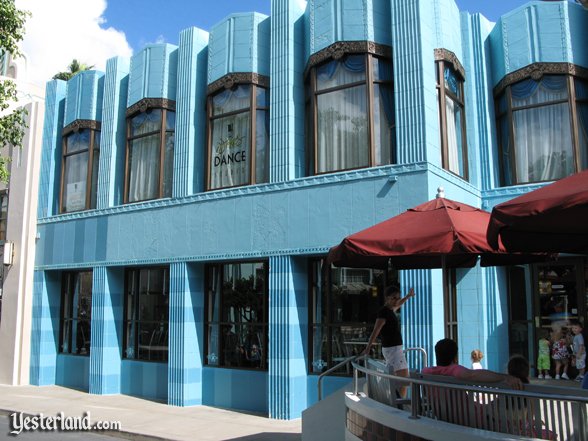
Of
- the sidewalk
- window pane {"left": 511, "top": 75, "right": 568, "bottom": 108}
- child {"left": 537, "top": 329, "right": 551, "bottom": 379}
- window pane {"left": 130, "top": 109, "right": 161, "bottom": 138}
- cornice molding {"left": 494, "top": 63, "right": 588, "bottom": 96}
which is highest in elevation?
window pane {"left": 130, "top": 109, "right": 161, "bottom": 138}

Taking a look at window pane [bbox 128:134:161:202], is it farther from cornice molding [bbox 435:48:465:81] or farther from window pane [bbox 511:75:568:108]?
window pane [bbox 511:75:568:108]

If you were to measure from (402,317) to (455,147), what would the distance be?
391 cm

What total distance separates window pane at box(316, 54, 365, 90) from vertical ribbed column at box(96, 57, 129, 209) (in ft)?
20.7

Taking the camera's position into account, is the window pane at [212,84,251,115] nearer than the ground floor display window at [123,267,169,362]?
Yes

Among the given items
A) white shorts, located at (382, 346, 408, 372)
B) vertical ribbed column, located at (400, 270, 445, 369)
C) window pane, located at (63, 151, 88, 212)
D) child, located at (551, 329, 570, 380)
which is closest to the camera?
white shorts, located at (382, 346, 408, 372)

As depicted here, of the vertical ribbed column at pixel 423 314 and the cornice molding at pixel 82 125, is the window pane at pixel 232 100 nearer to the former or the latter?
the cornice molding at pixel 82 125

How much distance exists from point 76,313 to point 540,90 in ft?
44.2

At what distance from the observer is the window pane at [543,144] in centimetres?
1165

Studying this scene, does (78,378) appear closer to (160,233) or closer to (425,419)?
(160,233)

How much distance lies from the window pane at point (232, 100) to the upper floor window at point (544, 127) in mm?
5452

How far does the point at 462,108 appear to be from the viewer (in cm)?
1264

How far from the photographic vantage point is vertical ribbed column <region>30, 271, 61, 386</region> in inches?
670

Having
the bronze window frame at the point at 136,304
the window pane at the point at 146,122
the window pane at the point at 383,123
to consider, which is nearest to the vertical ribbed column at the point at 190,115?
the window pane at the point at 146,122

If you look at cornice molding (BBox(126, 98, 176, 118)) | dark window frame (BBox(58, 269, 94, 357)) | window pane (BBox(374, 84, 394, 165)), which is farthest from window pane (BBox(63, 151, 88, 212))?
window pane (BBox(374, 84, 394, 165))
